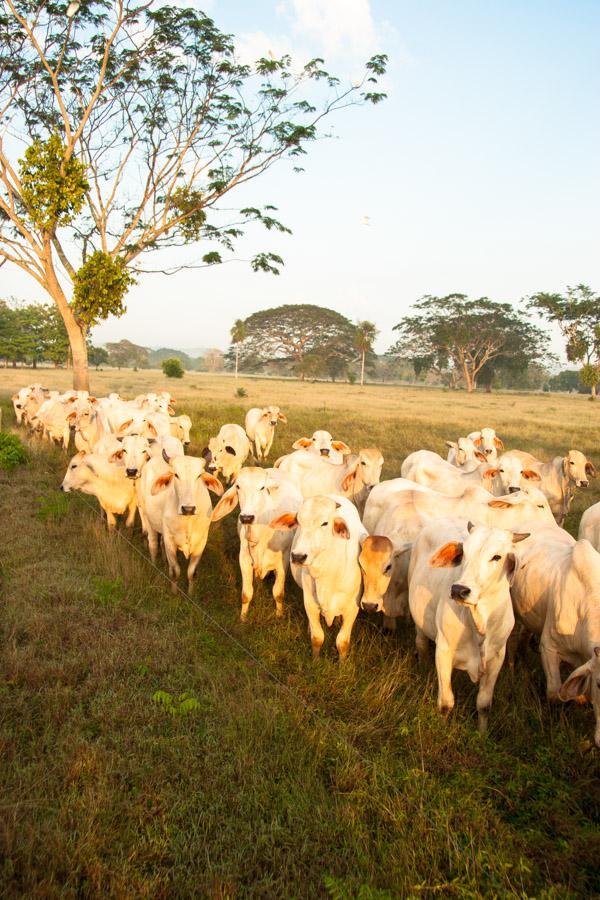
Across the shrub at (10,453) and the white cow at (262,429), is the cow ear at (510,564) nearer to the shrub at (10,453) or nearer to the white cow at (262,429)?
the shrub at (10,453)

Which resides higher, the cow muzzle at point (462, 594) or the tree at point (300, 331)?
the tree at point (300, 331)

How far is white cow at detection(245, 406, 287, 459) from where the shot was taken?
1455cm

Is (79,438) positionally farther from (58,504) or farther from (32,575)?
(32,575)

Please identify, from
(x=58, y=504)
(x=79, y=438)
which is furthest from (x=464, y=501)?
(x=79, y=438)

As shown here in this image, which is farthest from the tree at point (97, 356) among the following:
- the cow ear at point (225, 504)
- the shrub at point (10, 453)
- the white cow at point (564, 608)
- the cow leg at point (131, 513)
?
the white cow at point (564, 608)

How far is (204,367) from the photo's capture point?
543 ft

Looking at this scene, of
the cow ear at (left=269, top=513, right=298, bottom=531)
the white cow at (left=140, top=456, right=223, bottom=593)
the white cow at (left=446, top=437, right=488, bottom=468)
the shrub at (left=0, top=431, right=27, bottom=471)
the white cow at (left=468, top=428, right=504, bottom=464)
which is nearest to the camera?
the cow ear at (left=269, top=513, right=298, bottom=531)

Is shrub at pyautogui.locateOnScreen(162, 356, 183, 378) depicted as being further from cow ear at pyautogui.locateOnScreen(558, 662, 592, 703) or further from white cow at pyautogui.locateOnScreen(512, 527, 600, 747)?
cow ear at pyautogui.locateOnScreen(558, 662, 592, 703)

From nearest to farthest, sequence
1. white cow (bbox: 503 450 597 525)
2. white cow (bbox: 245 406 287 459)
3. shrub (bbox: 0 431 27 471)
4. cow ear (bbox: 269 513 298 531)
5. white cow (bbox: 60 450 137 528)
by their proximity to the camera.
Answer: cow ear (bbox: 269 513 298 531) < white cow (bbox: 60 450 137 528) < white cow (bbox: 503 450 597 525) < shrub (bbox: 0 431 27 471) < white cow (bbox: 245 406 287 459)

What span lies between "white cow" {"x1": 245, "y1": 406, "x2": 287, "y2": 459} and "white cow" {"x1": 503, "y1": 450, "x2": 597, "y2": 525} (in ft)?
21.7

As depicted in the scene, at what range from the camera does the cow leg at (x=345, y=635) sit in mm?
4996

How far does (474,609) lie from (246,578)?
2544 mm

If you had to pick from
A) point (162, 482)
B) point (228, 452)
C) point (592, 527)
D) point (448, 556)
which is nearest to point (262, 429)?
point (228, 452)

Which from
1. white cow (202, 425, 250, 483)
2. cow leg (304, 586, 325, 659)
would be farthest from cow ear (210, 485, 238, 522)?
white cow (202, 425, 250, 483)
